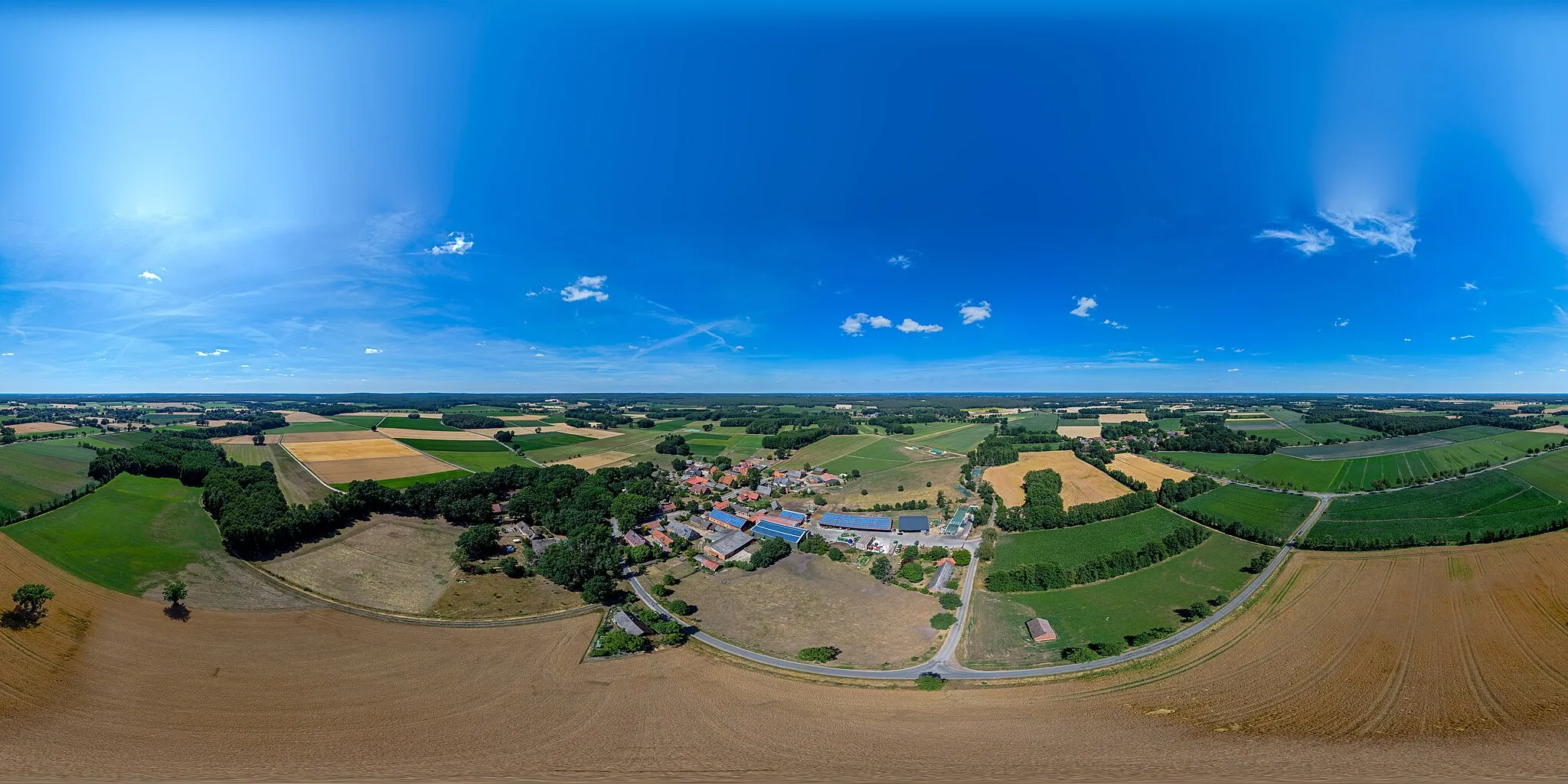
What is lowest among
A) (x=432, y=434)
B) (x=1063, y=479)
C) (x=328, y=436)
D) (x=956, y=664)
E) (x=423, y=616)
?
(x=956, y=664)

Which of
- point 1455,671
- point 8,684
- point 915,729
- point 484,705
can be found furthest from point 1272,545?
point 8,684

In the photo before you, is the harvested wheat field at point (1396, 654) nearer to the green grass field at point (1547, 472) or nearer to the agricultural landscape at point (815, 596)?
the agricultural landscape at point (815, 596)

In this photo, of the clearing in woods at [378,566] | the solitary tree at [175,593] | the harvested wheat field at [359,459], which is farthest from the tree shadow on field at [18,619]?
the harvested wheat field at [359,459]

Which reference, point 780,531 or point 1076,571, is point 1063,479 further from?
point 780,531

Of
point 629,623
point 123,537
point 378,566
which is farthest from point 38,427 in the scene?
point 629,623

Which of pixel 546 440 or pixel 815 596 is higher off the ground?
pixel 546 440

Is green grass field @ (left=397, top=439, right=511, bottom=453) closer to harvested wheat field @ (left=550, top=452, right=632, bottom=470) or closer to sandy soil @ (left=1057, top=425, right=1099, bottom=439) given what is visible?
harvested wheat field @ (left=550, top=452, right=632, bottom=470)
